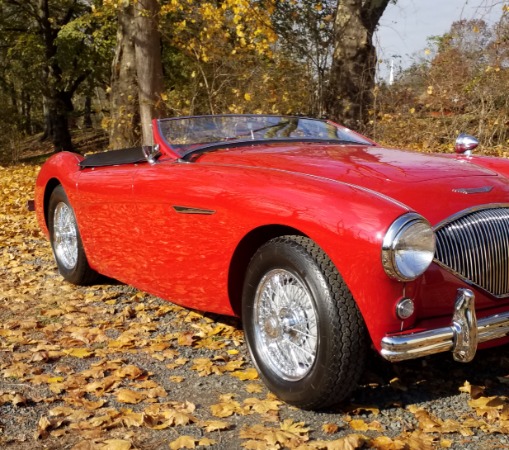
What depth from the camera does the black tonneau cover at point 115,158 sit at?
448 cm

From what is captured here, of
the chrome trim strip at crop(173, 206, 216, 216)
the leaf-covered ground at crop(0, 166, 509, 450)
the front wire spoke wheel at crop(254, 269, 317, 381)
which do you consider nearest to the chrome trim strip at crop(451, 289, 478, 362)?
the leaf-covered ground at crop(0, 166, 509, 450)

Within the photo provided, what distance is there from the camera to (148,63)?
1222 centimetres

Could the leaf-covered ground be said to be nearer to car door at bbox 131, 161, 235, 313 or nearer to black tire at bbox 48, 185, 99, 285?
car door at bbox 131, 161, 235, 313

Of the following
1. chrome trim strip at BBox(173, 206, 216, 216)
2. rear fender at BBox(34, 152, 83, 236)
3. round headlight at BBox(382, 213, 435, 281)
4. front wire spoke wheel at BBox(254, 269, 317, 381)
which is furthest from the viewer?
rear fender at BBox(34, 152, 83, 236)

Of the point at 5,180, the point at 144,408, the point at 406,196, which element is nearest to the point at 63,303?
the point at 144,408

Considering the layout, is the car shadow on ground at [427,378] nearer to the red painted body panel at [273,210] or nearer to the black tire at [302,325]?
the black tire at [302,325]

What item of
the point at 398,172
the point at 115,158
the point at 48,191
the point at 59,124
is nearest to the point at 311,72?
the point at 48,191

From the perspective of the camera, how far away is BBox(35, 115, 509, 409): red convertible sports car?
9.11 ft

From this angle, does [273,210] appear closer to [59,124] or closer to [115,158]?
[115,158]

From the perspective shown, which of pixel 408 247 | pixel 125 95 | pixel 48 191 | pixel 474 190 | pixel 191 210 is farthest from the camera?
pixel 125 95

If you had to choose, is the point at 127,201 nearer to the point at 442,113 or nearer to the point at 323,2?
the point at 442,113

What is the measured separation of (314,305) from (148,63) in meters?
10.1

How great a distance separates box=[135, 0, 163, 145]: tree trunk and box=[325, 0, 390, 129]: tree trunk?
3.18 m

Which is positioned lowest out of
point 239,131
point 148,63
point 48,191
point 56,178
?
point 48,191
